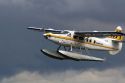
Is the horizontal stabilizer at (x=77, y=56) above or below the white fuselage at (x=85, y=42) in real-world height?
below

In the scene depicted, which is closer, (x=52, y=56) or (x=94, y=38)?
(x=52, y=56)

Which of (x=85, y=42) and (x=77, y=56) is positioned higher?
(x=85, y=42)

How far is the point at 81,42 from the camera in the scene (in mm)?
103438

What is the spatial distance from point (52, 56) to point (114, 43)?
12276mm

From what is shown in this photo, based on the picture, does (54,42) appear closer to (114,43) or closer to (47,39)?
(47,39)

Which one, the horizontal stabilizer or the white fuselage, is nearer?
the horizontal stabilizer

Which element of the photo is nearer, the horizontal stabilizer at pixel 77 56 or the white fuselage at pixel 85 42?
the horizontal stabilizer at pixel 77 56

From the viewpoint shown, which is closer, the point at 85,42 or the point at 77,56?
the point at 77,56

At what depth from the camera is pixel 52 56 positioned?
324 ft

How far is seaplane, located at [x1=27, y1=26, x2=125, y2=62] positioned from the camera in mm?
98750

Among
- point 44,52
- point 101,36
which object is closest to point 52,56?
point 44,52

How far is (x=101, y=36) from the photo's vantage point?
10288cm

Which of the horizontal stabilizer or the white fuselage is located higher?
the white fuselage

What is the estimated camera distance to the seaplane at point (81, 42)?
98.8 m
